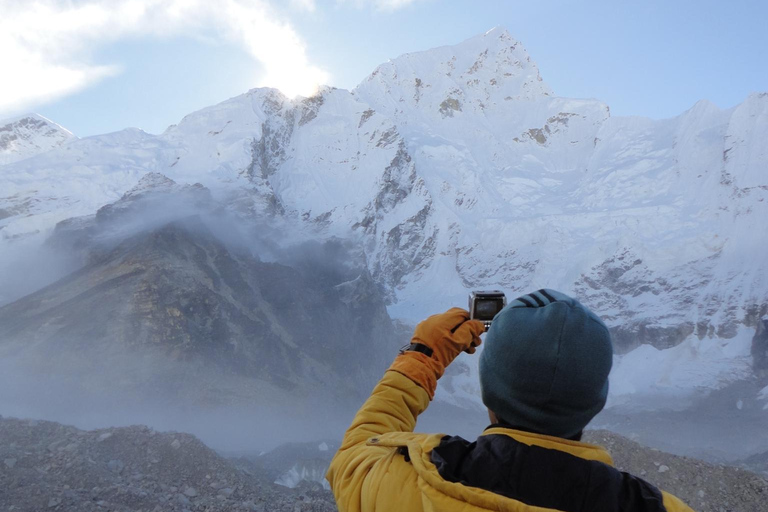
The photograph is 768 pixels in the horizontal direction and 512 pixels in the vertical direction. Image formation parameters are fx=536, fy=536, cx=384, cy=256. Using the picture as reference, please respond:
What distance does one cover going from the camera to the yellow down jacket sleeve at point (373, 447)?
5.14 ft

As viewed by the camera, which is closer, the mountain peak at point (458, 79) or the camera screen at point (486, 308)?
the camera screen at point (486, 308)

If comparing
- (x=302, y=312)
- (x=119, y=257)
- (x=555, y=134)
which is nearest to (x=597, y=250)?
(x=555, y=134)

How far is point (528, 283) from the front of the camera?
85.9 meters

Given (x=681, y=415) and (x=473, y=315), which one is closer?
(x=473, y=315)

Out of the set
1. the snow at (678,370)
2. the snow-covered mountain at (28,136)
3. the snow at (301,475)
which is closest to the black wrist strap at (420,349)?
the snow at (301,475)

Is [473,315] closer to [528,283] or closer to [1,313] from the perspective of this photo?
[1,313]

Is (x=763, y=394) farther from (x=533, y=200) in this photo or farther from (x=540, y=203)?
(x=533, y=200)

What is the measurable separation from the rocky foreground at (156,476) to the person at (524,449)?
28.1ft

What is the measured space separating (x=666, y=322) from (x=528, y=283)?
21.1m

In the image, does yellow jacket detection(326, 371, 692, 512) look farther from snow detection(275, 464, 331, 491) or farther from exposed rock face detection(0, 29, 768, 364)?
exposed rock face detection(0, 29, 768, 364)

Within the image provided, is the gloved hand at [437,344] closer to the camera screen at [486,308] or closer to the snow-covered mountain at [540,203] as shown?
the camera screen at [486,308]

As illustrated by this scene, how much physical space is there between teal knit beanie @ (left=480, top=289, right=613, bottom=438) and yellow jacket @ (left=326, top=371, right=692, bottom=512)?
0.30 ft

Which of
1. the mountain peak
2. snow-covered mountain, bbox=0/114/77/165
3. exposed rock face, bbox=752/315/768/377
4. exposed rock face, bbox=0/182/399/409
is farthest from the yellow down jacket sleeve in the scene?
the mountain peak

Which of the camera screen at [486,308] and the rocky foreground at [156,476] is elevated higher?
the camera screen at [486,308]
